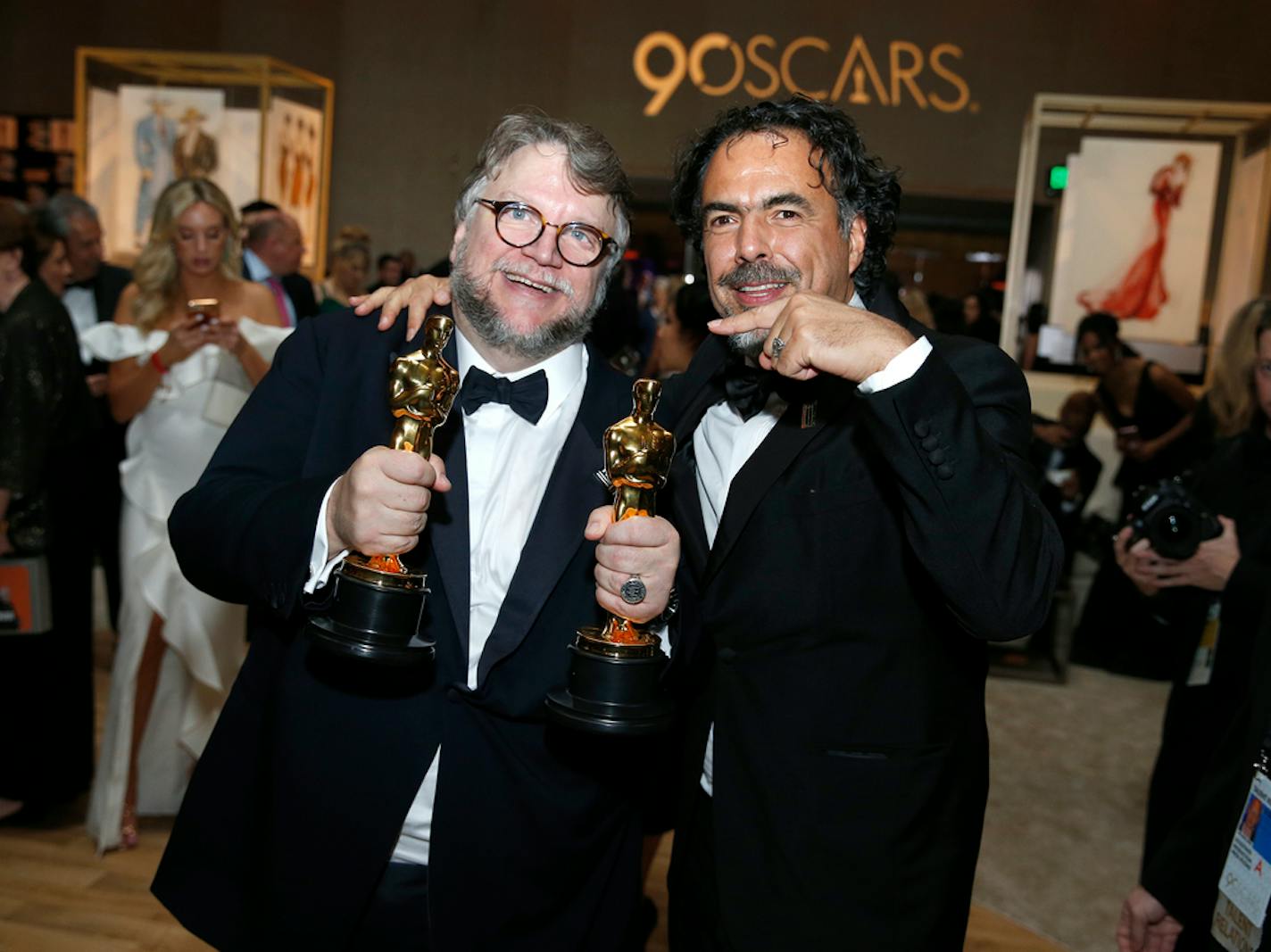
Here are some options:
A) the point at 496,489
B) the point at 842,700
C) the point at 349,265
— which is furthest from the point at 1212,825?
the point at 349,265

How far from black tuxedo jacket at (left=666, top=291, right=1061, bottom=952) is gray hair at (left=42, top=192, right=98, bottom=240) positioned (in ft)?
14.9

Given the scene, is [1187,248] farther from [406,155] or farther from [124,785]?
[406,155]

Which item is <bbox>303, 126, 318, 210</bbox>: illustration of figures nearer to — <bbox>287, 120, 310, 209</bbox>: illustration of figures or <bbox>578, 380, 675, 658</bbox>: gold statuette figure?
<bbox>287, 120, 310, 209</bbox>: illustration of figures

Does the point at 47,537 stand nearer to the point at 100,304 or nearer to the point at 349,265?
the point at 100,304

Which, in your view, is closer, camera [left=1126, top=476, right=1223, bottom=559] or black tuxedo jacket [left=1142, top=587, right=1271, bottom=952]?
black tuxedo jacket [left=1142, top=587, right=1271, bottom=952]

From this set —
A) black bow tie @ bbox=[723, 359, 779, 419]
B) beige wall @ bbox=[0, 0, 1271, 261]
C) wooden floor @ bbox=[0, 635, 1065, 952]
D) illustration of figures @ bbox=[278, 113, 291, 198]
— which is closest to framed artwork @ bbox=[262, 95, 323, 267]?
illustration of figures @ bbox=[278, 113, 291, 198]

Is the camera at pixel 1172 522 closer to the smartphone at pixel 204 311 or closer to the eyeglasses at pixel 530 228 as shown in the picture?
the eyeglasses at pixel 530 228

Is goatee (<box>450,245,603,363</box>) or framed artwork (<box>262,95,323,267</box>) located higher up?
framed artwork (<box>262,95,323,267</box>)

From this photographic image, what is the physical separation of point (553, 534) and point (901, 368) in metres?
0.63

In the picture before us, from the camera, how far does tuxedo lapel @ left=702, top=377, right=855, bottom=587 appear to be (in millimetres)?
1745

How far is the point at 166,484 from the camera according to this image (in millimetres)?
3713

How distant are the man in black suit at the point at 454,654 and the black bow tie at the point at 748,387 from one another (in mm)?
211

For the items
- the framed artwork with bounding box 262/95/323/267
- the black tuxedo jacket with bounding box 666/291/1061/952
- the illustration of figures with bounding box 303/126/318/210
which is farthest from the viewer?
the illustration of figures with bounding box 303/126/318/210

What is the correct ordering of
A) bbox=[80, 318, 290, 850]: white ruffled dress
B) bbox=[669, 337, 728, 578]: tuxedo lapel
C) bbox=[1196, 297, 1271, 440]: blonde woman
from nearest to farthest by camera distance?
bbox=[669, 337, 728, 578]: tuxedo lapel < bbox=[1196, 297, 1271, 440]: blonde woman < bbox=[80, 318, 290, 850]: white ruffled dress
